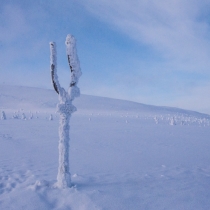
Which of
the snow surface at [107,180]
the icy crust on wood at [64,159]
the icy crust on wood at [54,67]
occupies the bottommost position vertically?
the snow surface at [107,180]

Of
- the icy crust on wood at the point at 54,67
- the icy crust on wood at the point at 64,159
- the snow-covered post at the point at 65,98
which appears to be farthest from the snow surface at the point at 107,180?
the icy crust on wood at the point at 54,67

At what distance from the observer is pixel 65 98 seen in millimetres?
6094

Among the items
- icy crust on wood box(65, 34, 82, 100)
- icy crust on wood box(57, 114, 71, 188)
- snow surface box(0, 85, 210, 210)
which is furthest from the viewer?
icy crust on wood box(65, 34, 82, 100)

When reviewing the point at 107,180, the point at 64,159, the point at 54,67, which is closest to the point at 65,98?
the point at 54,67

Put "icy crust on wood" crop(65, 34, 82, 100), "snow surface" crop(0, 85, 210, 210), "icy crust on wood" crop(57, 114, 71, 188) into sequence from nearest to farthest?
"snow surface" crop(0, 85, 210, 210) → "icy crust on wood" crop(57, 114, 71, 188) → "icy crust on wood" crop(65, 34, 82, 100)

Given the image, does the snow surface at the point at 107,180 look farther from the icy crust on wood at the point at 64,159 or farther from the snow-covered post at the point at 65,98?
the snow-covered post at the point at 65,98

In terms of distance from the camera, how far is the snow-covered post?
19.4 ft

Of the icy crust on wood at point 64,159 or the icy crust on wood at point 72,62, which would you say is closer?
the icy crust on wood at point 64,159

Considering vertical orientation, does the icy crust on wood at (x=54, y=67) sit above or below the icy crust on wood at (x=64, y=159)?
above

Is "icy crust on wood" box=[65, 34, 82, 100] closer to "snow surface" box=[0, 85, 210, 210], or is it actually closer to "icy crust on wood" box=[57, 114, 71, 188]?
"icy crust on wood" box=[57, 114, 71, 188]

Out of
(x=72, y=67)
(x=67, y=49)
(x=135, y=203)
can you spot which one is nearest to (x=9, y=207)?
(x=135, y=203)

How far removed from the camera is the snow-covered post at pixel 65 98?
5914 mm

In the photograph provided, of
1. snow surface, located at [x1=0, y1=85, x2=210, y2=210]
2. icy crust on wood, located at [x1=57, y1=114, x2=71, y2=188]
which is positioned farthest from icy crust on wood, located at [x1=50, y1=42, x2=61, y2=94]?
snow surface, located at [x1=0, y1=85, x2=210, y2=210]

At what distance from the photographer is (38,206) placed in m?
4.82
